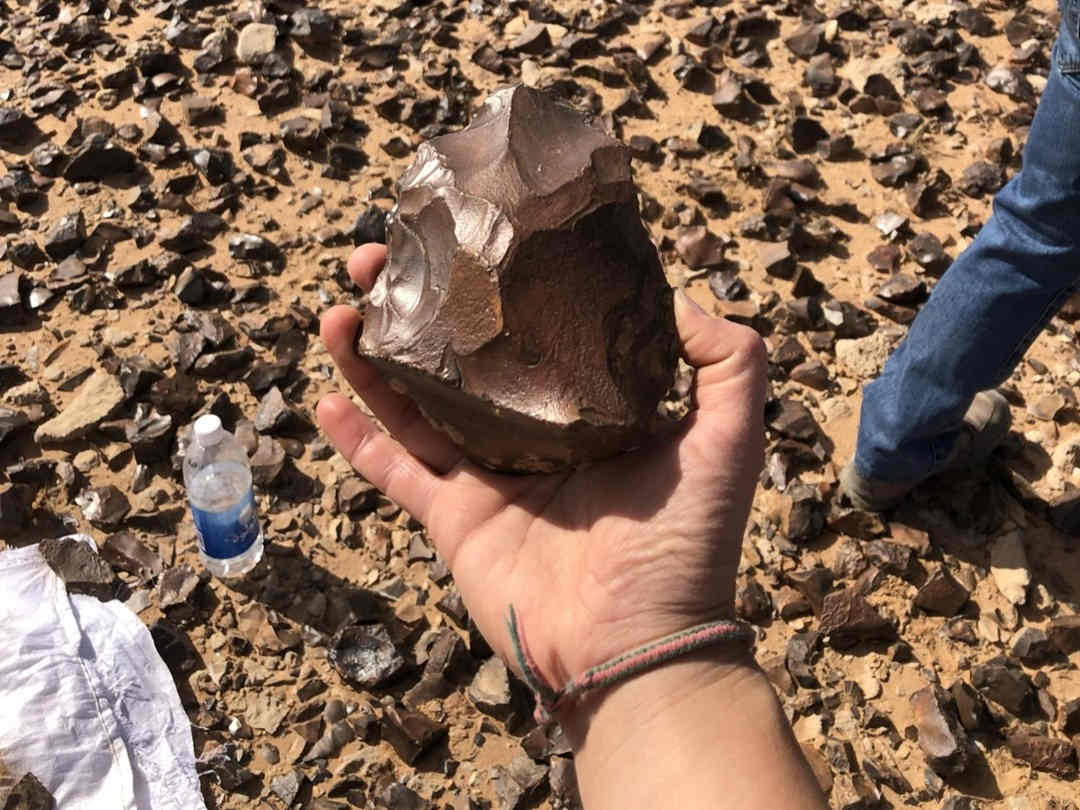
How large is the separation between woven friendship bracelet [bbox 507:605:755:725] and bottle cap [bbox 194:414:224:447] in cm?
114

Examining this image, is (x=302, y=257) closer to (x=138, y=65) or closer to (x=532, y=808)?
(x=138, y=65)

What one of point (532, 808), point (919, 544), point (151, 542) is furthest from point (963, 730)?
point (151, 542)

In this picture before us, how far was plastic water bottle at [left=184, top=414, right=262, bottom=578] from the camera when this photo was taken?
303 centimetres

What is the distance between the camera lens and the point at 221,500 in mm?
A: 3150

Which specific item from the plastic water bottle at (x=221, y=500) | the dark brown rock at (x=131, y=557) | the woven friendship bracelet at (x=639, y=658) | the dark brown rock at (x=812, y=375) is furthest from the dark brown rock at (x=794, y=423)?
the dark brown rock at (x=131, y=557)

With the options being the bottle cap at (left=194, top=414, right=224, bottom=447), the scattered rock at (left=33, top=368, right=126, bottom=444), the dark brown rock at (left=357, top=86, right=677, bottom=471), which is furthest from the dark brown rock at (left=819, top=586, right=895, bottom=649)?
the scattered rock at (left=33, top=368, right=126, bottom=444)

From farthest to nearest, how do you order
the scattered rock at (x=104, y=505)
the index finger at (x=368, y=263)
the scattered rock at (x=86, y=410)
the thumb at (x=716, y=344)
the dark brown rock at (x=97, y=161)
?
the dark brown rock at (x=97, y=161), the scattered rock at (x=86, y=410), the scattered rock at (x=104, y=505), the index finger at (x=368, y=263), the thumb at (x=716, y=344)

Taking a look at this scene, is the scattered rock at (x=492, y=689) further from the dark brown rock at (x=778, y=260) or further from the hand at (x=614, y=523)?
the dark brown rock at (x=778, y=260)

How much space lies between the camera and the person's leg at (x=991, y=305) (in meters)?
2.59

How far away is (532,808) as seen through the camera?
2861 millimetres

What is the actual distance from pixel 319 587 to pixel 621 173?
1616 mm

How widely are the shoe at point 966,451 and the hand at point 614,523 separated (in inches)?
44.3

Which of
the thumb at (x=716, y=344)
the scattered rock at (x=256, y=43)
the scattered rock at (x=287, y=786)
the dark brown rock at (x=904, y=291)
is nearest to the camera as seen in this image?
the thumb at (x=716, y=344)

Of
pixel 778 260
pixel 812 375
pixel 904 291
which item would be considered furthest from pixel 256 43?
pixel 904 291
